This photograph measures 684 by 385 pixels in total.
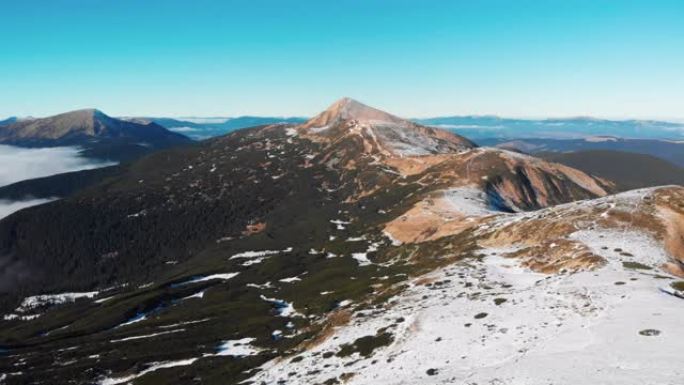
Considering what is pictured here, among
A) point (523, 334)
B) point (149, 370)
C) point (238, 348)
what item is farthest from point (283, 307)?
point (523, 334)

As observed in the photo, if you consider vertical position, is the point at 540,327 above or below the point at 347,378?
above

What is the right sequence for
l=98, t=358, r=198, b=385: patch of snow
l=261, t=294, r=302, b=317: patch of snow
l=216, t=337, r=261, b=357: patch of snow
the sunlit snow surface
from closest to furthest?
1. the sunlit snow surface
2. l=98, t=358, r=198, b=385: patch of snow
3. l=216, t=337, r=261, b=357: patch of snow
4. l=261, t=294, r=302, b=317: patch of snow

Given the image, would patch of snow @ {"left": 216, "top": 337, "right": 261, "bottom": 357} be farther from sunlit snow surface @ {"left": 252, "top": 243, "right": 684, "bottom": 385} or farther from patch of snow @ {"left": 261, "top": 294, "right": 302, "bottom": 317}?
sunlit snow surface @ {"left": 252, "top": 243, "right": 684, "bottom": 385}

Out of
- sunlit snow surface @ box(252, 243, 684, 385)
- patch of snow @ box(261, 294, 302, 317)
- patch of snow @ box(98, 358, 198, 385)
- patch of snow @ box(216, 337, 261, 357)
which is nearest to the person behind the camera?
sunlit snow surface @ box(252, 243, 684, 385)

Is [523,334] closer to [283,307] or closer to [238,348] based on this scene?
[238,348]

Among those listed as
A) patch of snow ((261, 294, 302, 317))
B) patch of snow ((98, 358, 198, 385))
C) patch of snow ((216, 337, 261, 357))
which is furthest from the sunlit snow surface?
patch of snow ((261, 294, 302, 317))

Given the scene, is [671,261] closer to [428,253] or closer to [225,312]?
[428,253]

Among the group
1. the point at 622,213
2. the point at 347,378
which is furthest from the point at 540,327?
the point at 622,213

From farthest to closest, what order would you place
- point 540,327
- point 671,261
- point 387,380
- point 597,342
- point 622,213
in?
1. point 622,213
2. point 671,261
3. point 540,327
4. point 387,380
5. point 597,342

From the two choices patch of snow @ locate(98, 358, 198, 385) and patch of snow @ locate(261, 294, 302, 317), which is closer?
patch of snow @ locate(98, 358, 198, 385)
